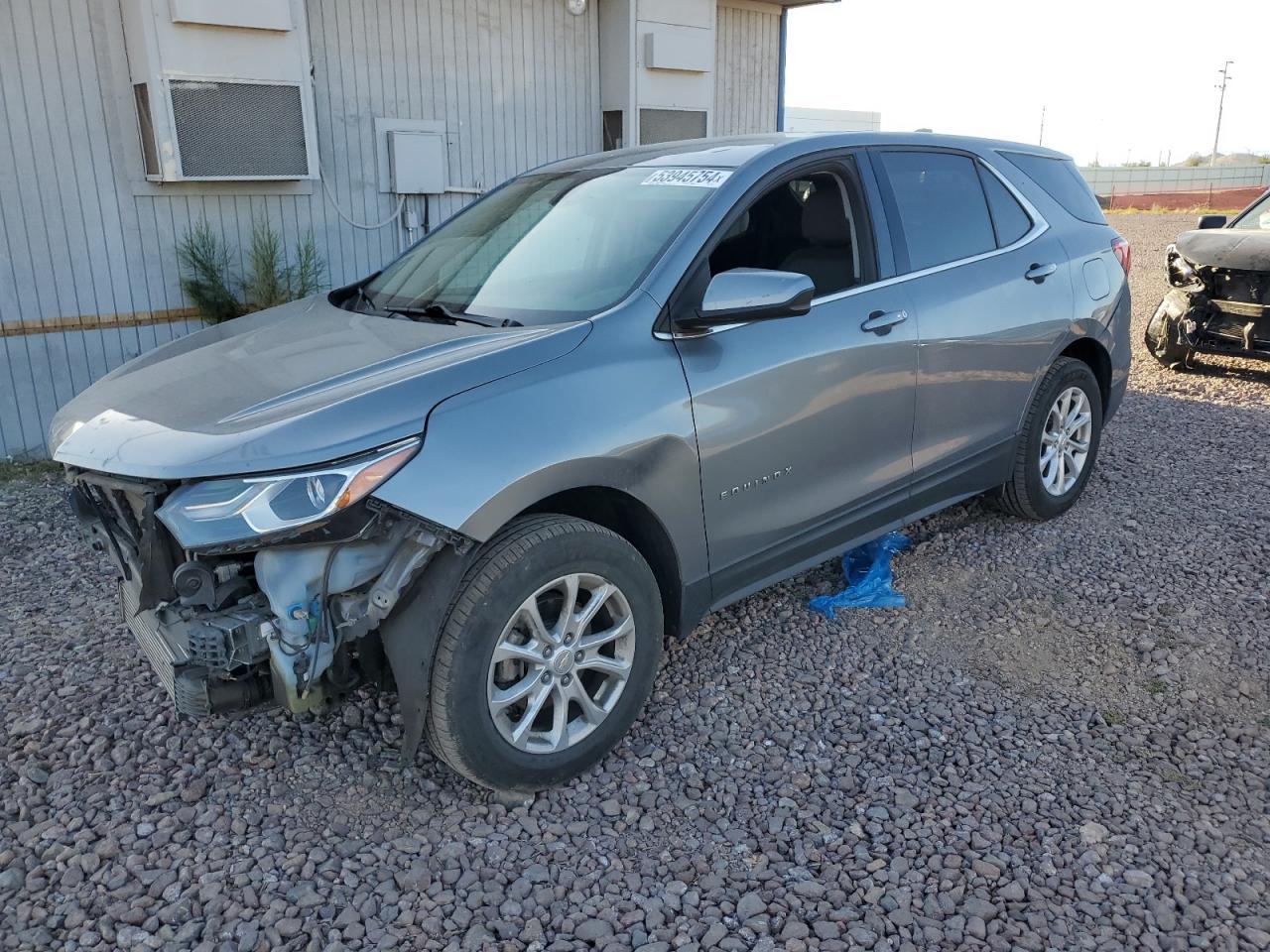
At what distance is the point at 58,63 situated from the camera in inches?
244

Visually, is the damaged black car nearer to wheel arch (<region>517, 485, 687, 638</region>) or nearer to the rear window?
the rear window

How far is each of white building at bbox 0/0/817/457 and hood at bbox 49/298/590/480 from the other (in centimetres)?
341

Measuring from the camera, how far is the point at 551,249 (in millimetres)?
3689

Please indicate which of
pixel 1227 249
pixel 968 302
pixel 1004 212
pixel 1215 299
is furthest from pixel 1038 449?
pixel 1215 299

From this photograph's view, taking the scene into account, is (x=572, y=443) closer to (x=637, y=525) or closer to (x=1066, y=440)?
(x=637, y=525)

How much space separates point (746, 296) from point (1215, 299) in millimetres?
6941

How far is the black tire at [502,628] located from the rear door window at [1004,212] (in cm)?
258

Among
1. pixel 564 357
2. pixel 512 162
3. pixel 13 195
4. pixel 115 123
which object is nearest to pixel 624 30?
pixel 512 162

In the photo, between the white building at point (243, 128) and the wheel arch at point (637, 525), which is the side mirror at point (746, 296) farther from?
the white building at point (243, 128)

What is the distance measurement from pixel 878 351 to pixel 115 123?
528cm

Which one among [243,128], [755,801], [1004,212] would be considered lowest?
[755,801]

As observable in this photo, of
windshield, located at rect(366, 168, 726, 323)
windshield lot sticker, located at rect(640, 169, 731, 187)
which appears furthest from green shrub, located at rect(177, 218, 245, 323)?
windshield lot sticker, located at rect(640, 169, 731, 187)

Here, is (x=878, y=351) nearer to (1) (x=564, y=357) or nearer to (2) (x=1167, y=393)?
(1) (x=564, y=357)

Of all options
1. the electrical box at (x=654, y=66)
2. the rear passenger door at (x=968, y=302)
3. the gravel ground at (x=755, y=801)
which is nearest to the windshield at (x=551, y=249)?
the rear passenger door at (x=968, y=302)
